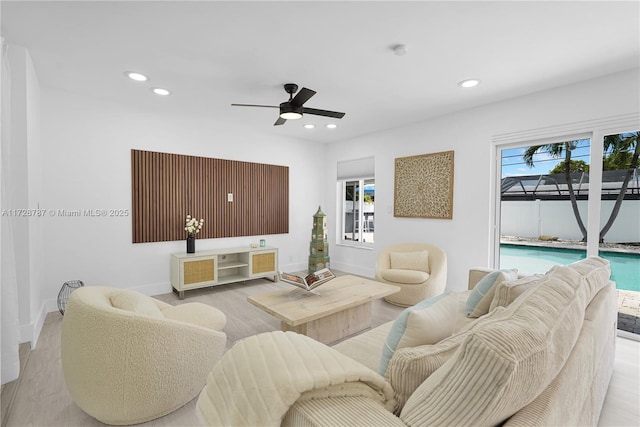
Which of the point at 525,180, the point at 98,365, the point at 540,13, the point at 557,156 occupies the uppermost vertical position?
the point at 540,13

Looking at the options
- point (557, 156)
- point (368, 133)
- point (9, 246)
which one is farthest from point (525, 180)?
point (9, 246)

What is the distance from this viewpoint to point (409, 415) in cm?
79

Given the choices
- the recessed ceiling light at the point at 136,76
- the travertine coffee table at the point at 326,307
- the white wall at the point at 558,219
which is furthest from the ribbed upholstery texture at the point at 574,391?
the recessed ceiling light at the point at 136,76

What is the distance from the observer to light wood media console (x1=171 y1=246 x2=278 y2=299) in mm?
3994

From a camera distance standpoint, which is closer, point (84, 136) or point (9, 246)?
point (9, 246)

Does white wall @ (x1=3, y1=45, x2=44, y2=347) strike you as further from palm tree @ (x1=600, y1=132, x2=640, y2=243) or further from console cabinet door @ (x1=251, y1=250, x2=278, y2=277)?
palm tree @ (x1=600, y1=132, x2=640, y2=243)

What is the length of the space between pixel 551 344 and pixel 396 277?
3.04 metres

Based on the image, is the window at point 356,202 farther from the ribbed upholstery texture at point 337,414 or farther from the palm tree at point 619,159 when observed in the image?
the ribbed upholstery texture at point 337,414

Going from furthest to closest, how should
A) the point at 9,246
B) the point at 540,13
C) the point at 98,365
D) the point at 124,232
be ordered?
the point at 124,232, the point at 9,246, the point at 540,13, the point at 98,365

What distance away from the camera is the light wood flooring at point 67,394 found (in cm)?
177

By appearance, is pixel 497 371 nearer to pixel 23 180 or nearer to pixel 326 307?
pixel 326 307

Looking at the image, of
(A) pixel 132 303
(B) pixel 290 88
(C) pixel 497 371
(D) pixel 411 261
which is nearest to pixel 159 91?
(B) pixel 290 88

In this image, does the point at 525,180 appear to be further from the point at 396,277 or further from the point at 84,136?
Answer: the point at 84,136

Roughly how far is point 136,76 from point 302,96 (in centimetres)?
168
